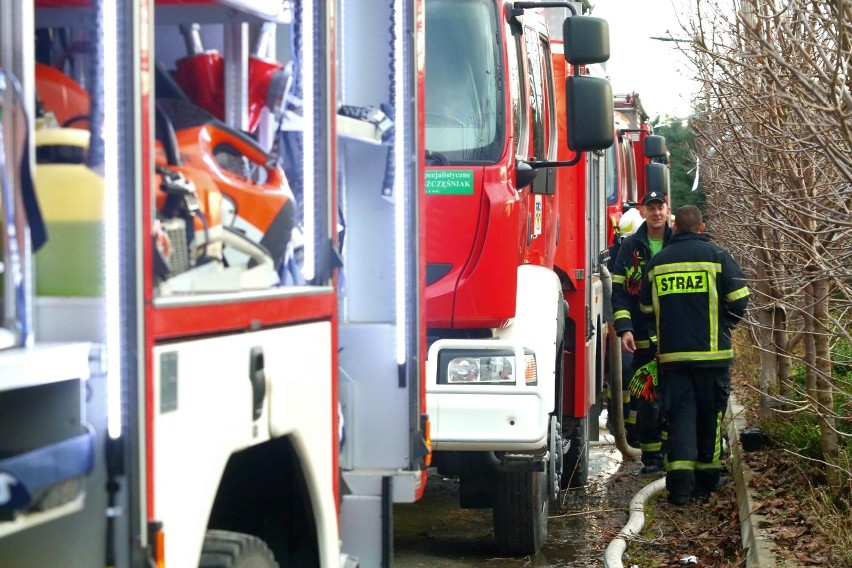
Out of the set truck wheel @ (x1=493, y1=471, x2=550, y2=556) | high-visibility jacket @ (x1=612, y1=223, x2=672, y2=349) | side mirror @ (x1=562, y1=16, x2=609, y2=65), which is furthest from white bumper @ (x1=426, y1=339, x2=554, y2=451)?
high-visibility jacket @ (x1=612, y1=223, x2=672, y2=349)

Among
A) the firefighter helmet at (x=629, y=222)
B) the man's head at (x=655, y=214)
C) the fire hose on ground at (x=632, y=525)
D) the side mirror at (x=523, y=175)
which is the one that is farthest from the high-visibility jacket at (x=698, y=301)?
the firefighter helmet at (x=629, y=222)

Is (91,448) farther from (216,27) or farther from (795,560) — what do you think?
(795,560)

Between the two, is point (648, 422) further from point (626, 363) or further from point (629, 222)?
point (629, 222)

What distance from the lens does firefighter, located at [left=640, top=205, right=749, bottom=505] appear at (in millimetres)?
8547

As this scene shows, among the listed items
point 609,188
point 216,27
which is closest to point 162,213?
point 216,27

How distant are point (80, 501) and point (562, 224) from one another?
239 inches

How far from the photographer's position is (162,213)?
258cm

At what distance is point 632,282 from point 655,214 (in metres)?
0.62

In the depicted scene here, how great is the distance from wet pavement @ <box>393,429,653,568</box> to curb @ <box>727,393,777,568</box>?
0.72 m

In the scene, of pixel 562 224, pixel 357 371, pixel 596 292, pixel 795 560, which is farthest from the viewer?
pixel 596 292

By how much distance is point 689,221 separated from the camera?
8.66 m

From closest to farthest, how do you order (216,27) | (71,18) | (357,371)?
(71,18), (216,27), (357,371)

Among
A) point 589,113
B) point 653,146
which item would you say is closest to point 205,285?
point 589,113

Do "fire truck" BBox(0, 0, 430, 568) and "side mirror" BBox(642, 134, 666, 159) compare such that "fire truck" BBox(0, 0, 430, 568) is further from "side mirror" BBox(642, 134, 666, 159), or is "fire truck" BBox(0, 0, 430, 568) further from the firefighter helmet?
"side mirror" BBox(642, 134, 666, 159)
